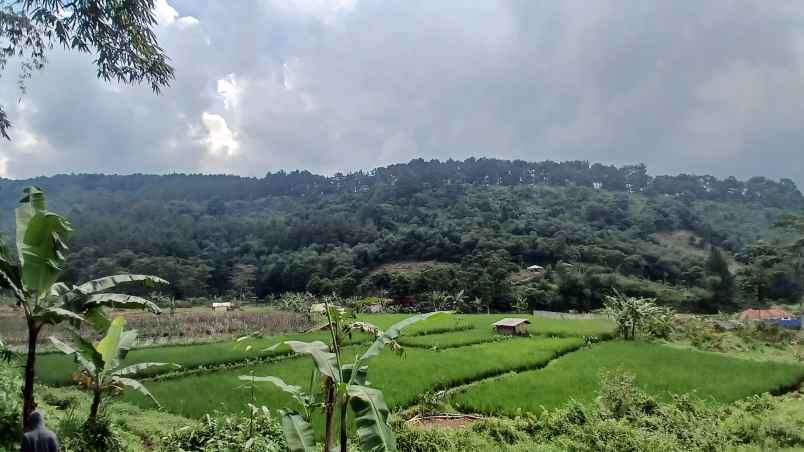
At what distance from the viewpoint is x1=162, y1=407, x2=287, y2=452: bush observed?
19.2 feet

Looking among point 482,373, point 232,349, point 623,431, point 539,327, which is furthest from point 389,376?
point 539,327

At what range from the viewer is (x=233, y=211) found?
113 m

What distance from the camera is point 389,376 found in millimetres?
14180

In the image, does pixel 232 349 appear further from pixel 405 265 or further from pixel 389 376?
pixel 405 265

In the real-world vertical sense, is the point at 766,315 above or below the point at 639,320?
below

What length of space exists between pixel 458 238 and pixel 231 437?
60.6m

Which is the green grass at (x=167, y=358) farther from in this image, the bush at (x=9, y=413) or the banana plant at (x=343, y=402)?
the banana plant at (x=343, y=402)

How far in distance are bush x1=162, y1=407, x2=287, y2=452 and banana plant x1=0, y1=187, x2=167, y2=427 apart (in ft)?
5.78

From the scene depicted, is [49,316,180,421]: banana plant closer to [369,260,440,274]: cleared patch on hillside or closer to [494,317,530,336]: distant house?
[494,317,530,336]: distant house

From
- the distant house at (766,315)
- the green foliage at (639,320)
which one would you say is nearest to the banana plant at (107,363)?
the green foliage at (639,320)

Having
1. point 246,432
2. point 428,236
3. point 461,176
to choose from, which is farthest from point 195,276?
point 461,176

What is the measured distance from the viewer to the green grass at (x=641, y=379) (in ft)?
37.6

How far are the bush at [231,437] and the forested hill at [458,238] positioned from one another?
4151 cm

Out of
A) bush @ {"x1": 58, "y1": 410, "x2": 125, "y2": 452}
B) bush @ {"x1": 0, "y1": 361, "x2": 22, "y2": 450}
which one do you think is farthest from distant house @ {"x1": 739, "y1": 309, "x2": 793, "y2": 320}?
bush @ {"x1": 0, "y1": 361, "x2": 22, "y2": 450}
